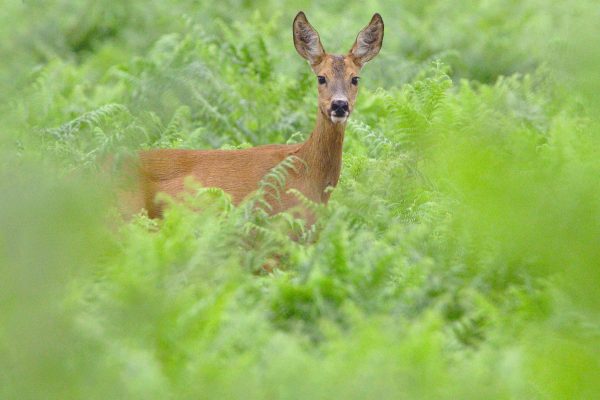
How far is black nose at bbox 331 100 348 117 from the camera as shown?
6.55m

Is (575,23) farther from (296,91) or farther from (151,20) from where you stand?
(151,20)

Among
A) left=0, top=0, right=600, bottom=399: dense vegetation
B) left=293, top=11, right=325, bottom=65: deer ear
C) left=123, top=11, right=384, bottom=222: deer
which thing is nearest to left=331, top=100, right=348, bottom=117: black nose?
left=123, top=11, right=384, bottom=222: deer

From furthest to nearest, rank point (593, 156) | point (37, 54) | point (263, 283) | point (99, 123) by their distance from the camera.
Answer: point (37, 54)
point (99, 123)
point (263, 283)
point (593, 156)

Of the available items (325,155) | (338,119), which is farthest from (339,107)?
(325,155)

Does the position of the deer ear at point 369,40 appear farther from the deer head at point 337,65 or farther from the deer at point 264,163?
the deer at point 264,163

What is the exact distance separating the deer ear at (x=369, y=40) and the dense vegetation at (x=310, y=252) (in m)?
0.37

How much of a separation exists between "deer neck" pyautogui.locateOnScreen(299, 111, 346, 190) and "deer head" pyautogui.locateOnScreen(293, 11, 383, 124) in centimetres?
7

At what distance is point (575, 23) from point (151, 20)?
7.86 meters

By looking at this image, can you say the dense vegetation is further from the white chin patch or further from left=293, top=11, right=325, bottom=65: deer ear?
left=293, top=11, right=325, bottom=65: deer ear

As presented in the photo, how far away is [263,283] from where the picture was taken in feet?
16.6

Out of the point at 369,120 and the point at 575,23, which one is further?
the point at 369,120

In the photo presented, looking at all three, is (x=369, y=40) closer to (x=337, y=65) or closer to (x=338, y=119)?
(x=337, y=65)

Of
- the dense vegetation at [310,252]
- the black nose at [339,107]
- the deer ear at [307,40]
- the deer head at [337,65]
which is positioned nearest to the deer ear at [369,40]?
the deer head at [337,65]

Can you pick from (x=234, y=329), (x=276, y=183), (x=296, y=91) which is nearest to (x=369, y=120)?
(x=296, y=91)
